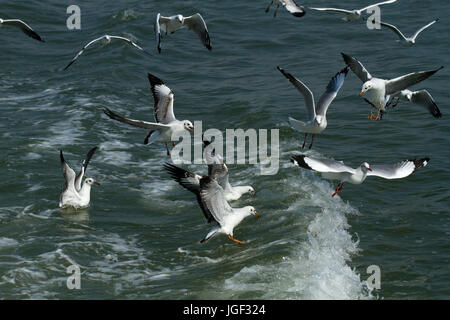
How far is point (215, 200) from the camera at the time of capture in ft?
36.9

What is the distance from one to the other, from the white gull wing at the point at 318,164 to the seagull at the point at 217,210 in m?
1.29

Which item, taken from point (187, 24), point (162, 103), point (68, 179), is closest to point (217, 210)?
point (162, 103)

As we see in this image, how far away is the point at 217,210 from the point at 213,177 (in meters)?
1.09

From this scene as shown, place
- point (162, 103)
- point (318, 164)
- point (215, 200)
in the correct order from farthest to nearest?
point (162, 103)
point (215, 200)
point (318, 164)

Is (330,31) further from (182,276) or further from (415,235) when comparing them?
(182,276)

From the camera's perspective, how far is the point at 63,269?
34.9 ft

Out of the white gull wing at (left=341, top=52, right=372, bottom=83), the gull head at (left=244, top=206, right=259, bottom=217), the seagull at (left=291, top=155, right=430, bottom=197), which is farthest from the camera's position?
the white gull wing at (left=341, top=52, right=372, bottom=83)

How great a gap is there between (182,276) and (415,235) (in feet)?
13.1

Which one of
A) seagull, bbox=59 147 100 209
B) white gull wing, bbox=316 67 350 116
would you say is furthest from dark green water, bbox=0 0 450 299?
white gull wing, bbox=316 67 350 116

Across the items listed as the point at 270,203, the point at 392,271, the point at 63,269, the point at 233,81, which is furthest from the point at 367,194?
the point at 233,81

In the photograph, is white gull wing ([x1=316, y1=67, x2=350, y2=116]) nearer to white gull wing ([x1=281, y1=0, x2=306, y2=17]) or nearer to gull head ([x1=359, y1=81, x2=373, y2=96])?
gull head ([x1=359, y1=81, x2=373, y2=96])

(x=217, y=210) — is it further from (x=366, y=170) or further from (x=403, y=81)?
(x=403, y=81)

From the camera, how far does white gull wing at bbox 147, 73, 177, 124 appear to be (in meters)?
13.1

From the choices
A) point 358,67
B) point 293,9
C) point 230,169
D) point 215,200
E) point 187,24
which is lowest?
point 230,169
